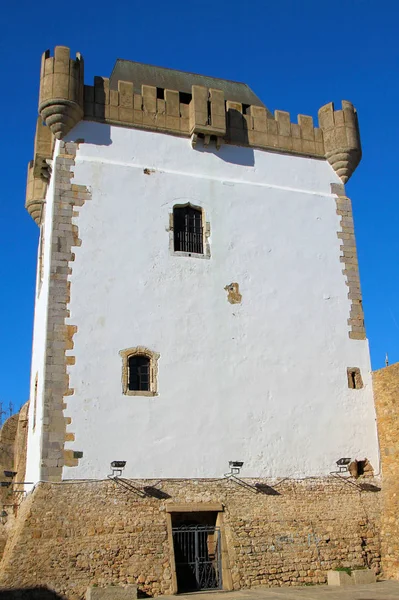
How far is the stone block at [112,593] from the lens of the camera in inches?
473

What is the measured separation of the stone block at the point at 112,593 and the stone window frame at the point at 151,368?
3.75m

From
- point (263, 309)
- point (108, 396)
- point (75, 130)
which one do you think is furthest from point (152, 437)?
point (75, 130)

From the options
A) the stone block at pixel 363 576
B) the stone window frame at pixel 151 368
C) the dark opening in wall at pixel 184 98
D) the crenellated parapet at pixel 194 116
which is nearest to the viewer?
the stone block at pixel 363 576

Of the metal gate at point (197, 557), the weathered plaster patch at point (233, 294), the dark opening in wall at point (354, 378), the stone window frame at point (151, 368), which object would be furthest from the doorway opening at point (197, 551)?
the weathered plaster patch at point (233, 294)

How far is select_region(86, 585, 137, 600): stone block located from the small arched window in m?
7.36

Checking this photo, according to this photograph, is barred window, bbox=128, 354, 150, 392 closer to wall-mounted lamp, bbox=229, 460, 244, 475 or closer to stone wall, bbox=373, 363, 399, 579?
wall-mounted lamp, bbox=229, 460, 244, 475

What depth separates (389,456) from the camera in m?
15.3

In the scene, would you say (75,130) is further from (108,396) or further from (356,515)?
(356,515)

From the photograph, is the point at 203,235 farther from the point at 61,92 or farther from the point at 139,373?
the point at 61,92

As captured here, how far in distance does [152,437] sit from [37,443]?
2346mm

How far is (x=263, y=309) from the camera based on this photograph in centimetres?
1591

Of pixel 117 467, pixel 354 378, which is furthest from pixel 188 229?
pixel 117 467

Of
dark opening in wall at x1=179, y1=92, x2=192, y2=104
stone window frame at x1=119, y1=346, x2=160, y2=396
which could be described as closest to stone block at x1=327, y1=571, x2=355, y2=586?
stone window frame at x1=119, y1=346, x2=160, y2=396

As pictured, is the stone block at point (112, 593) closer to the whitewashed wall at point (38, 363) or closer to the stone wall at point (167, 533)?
the stone wall at point (167, 533)
